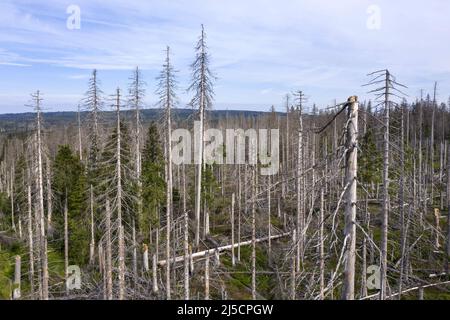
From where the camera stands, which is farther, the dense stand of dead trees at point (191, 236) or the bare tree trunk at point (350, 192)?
the dense stand of dead trees at point (191, 236)

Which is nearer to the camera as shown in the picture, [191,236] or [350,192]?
[350,192]

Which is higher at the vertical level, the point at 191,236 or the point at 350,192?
the point at 350,192

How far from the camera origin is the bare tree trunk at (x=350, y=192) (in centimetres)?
605

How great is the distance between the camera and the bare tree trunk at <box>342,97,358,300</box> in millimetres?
6047

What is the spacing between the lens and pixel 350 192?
625cm

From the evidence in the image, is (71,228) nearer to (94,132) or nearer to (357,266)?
(94,132)

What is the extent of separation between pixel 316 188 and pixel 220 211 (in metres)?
34.8
